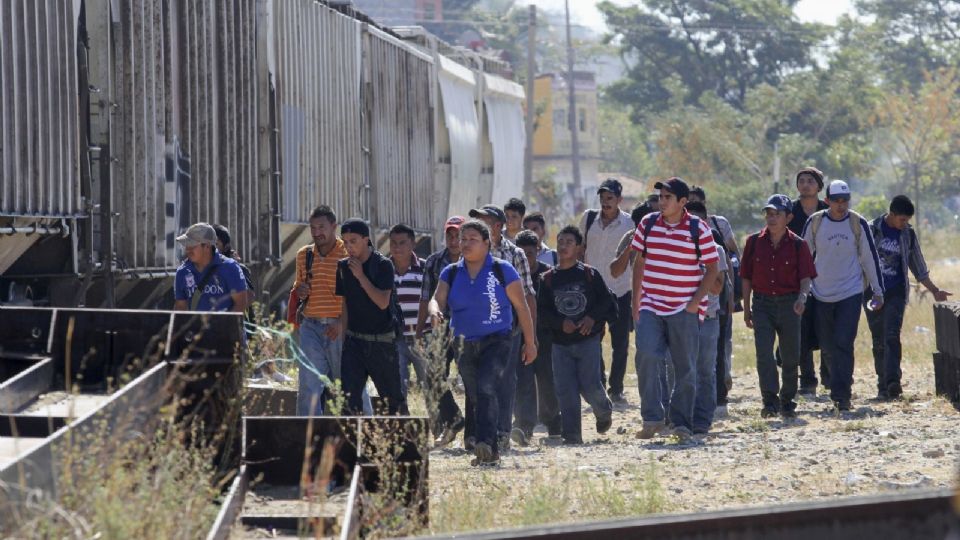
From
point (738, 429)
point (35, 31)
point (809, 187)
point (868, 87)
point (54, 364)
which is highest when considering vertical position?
point (868, 87)

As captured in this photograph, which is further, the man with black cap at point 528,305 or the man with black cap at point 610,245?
the man with black cap at point 610,245

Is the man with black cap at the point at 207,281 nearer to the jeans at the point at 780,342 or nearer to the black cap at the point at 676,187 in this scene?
the black cap at the point at 676,187

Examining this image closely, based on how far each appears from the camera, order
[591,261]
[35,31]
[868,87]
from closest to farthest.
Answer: [35,31], [591,261], [868,87]

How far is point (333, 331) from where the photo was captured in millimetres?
10703

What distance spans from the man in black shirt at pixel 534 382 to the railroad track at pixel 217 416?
4.34 m

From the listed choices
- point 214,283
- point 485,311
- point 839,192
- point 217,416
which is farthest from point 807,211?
point 217,416

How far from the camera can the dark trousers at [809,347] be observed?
1315 cm

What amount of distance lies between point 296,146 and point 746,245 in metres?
6.02

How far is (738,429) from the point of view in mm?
11742

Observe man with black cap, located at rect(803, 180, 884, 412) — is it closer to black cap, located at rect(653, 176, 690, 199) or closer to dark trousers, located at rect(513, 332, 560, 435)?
dark trousers, located at rect(513, 332, 560, 435)

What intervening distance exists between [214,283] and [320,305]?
987 millimetres

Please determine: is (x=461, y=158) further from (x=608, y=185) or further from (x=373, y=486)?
(x=373, y=486)

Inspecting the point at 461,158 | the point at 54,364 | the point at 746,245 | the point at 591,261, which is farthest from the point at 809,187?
the point at 461,158

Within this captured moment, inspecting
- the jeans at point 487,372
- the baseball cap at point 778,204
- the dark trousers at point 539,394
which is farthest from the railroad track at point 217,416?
the baseball cap at point 778,204
